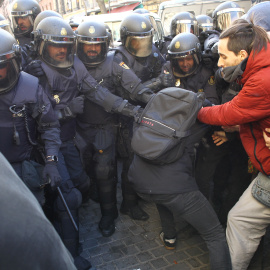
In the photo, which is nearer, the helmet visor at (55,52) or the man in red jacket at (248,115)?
the man in red jacket at (248,115)

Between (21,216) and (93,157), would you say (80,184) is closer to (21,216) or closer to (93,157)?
(93,157)

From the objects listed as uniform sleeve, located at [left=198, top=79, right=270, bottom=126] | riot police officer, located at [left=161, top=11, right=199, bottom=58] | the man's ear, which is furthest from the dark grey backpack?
riot police officer, located at [left=161, top=11, right=199, bottom=58]

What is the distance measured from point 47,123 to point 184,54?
70.6 inches

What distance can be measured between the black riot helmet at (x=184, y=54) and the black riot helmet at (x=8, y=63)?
1836 millimetres

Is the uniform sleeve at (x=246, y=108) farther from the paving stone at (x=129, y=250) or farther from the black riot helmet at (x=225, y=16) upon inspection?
the black riot helmet at (x=225, y=16)

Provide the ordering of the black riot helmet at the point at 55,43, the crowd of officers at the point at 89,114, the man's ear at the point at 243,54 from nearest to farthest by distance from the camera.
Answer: the man's ear at the point at 243,54 → the crowd of officers at the point at 89,114 → the black riot helmet at the point at 55,43

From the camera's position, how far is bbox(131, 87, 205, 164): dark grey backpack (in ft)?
7.94

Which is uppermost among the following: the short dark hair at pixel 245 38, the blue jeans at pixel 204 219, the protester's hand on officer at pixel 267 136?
the short dark hair at pixel 245 38

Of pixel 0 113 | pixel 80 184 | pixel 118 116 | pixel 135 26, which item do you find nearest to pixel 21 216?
pixel 0 113

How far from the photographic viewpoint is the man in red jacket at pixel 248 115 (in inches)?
86.7

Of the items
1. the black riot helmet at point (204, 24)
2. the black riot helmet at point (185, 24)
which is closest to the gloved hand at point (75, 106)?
the black riot helmet at point (185, 24)

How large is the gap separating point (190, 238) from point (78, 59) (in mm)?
2307

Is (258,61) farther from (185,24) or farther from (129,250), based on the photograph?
(185,24)

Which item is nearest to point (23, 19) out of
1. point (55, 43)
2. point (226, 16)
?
point (55, 43)
